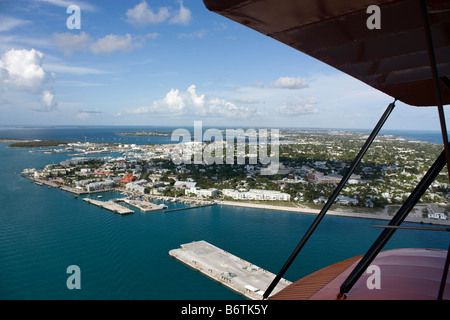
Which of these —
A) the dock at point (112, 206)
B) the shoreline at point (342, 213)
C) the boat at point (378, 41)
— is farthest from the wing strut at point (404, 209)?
the dock at point (112, 206)

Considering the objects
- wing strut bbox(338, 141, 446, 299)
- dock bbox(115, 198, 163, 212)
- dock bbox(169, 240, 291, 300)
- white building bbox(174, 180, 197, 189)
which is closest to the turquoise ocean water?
dock bbox(169, 240, 291, 300)

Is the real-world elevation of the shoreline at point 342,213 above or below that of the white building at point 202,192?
below

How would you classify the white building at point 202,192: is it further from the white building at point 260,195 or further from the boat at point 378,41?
the boat at point 378,41

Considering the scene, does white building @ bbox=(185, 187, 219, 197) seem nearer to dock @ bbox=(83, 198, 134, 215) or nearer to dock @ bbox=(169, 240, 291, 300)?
dock @ bbox=(83, 198, 134, 215)

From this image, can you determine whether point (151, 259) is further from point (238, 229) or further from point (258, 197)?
point (258, 197)

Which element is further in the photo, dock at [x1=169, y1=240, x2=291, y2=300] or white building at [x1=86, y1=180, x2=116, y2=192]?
white building at [x1=86, y1=180, x2=116, y2=192]

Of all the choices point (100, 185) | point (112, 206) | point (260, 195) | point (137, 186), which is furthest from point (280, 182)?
point (100, 185)
